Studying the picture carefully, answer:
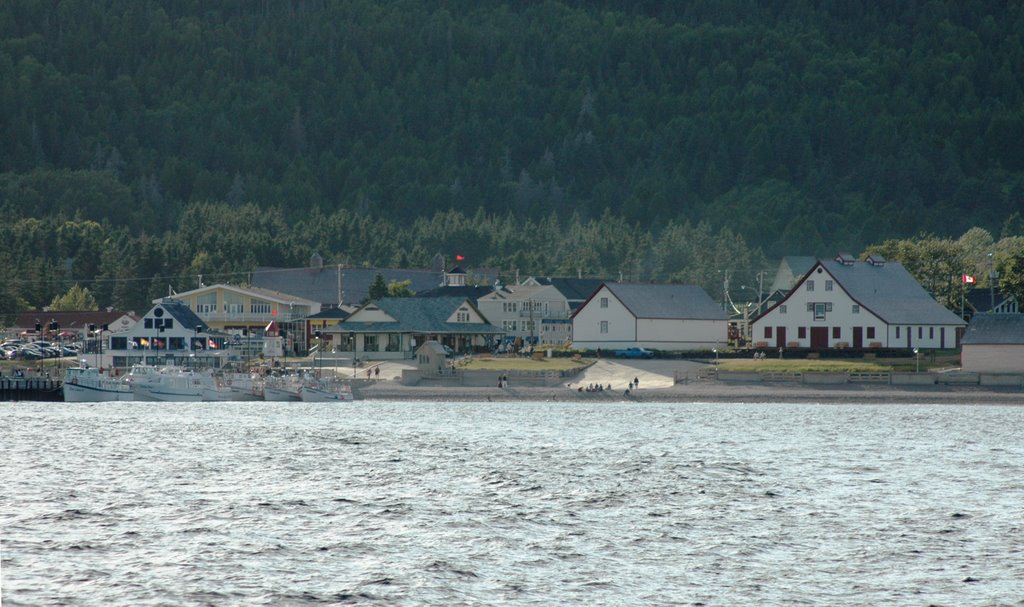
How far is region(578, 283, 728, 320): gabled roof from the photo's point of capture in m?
122

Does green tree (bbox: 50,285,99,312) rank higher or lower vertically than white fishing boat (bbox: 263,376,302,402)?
higher

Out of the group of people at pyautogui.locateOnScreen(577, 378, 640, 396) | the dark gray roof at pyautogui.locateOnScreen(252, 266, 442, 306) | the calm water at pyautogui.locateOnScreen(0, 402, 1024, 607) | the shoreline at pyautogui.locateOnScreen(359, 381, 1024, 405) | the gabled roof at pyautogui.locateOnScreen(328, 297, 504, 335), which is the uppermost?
the dark gray roof at pyautogui.locateOnScreen(252, 266, 442, 306)

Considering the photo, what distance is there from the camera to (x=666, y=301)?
407 ft

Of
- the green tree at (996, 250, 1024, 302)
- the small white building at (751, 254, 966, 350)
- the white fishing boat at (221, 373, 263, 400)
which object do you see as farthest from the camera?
the green tree at (996, 250, 1024, 302)

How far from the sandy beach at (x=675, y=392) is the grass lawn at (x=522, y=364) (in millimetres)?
2372

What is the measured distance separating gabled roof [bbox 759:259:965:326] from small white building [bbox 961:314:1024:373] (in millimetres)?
12119

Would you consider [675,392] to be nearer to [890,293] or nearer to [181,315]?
[890,293]

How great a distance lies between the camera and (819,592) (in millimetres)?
31656

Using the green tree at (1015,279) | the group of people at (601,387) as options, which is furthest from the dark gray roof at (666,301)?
the green tree at (1015,279)

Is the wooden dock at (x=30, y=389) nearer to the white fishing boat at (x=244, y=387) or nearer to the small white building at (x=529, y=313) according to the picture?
the white fishing boat at (x=244, y=387)

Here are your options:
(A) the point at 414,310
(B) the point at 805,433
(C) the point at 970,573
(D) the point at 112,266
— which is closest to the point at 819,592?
(C) the point at 970,573

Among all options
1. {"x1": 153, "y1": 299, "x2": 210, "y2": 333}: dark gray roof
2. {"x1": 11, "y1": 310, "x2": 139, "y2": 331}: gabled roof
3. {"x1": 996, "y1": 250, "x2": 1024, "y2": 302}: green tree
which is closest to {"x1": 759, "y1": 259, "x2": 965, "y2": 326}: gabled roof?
{"x1": 996, "y1": 250, "x2": 1024, "y2": 302}: green tree

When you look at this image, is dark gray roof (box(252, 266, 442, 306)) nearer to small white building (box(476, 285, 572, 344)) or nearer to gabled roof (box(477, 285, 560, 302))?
gabled roof (box(477, 285, 560, 302))

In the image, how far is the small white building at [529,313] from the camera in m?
148
